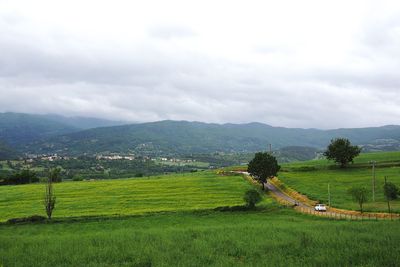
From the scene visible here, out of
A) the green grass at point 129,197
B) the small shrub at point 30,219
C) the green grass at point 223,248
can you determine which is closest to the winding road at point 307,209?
the green grass at point 129,197

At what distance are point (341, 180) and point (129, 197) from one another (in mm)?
54063

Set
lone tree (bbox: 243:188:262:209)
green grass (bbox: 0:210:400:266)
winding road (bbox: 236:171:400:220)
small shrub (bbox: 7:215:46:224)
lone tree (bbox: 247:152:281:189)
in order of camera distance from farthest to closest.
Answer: lone tree (bbox: 247:152:281:189), lone tree (bbox: 243:188:262:209), small shrub (bbox: 7:215:46:224), winding road (bbox: 236:171:400:220), green grass (bbox: 0:210:400:266)

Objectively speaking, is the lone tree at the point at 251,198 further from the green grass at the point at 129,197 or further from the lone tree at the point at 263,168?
the lone tree at the point at 263,168

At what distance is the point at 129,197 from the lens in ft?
299

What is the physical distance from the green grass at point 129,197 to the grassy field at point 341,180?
14790mm

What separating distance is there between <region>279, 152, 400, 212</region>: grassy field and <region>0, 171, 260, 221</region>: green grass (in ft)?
48.5

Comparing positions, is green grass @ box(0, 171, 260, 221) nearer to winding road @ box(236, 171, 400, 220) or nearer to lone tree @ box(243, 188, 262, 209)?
lone tree @ box(243, 188, 262, 209)

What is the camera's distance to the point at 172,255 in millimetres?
34875

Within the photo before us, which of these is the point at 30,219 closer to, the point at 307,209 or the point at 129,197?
the point at 129,197

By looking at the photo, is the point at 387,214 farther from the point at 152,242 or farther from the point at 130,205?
the point at 130,205

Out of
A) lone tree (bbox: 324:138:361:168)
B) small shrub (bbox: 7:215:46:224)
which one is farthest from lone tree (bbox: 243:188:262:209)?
lone tree (bbox: 324:138:361:168)

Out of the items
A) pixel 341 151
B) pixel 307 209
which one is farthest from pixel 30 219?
pixel 341 151

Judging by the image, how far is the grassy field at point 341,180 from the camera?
76500 millimetres

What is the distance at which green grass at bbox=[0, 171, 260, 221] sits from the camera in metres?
75.3
